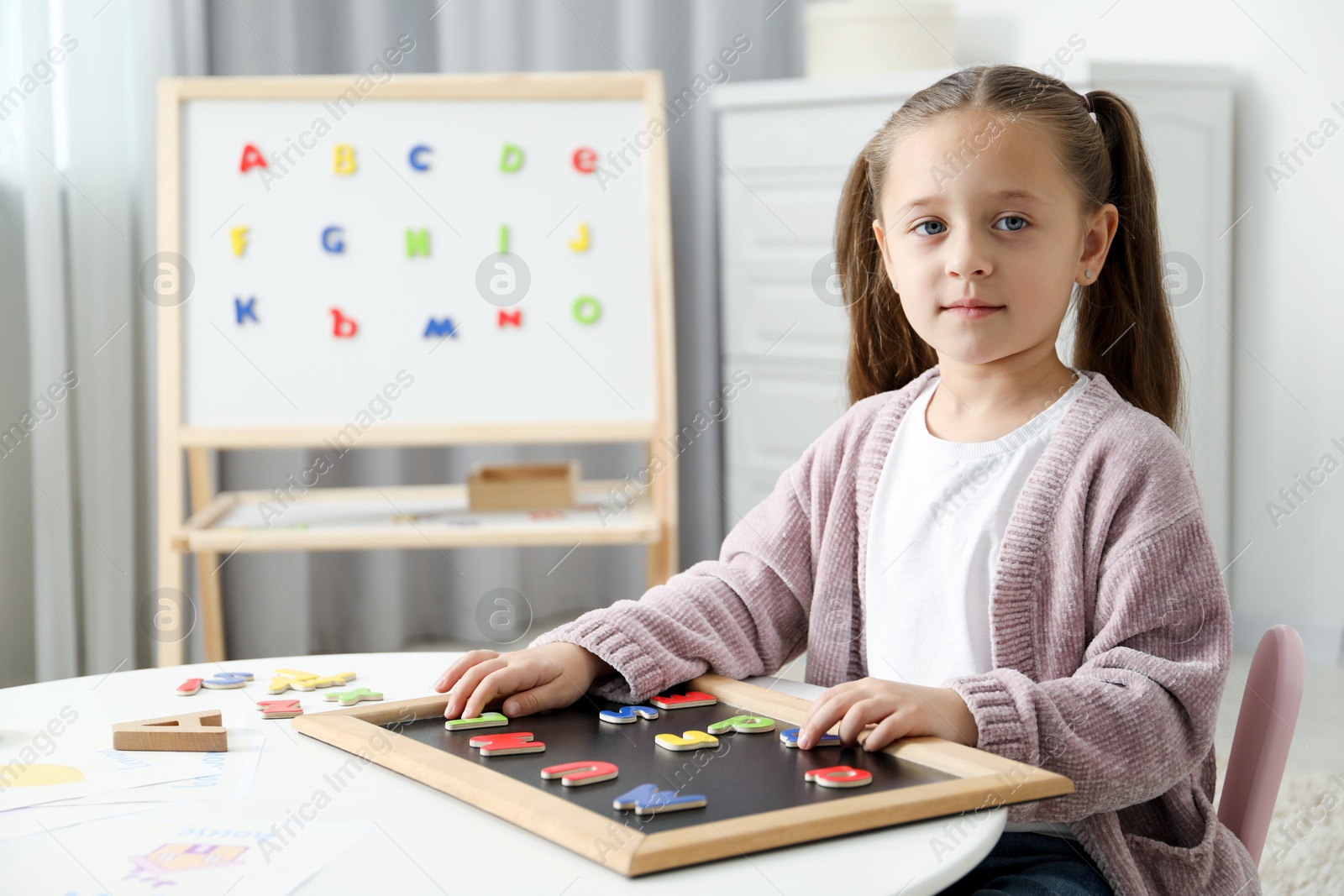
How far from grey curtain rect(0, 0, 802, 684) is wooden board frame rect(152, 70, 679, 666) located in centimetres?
22

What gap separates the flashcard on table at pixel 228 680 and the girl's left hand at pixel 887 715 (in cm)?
40

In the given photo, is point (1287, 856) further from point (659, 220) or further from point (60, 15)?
point (60, 15)

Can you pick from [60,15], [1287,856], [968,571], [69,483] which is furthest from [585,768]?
[60,15]

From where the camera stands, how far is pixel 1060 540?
832mm

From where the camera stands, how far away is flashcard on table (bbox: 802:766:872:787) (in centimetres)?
62

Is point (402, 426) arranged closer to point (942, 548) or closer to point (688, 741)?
Result: point (942, 548)

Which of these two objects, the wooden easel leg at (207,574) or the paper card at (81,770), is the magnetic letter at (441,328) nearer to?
the wooden easel leg at (207,574)

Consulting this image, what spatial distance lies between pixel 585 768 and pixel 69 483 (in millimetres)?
1906

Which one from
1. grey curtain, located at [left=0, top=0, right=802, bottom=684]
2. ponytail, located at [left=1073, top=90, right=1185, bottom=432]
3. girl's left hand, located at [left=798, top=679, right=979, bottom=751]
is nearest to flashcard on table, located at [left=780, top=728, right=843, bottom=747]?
girl's left hand, located at [left=798, top=679, right=979, bottom=751]

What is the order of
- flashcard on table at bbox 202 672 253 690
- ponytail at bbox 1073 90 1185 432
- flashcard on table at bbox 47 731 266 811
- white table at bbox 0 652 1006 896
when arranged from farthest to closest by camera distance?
ponytail at bbox 1073 90 1185 432, flashcard on table at bbox 202 672 253 690, flashcard on table at bbox 47 731 266 811, white table at bbox 0 652 1006 896

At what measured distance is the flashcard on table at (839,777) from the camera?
0.62 meters

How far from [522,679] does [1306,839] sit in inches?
50.6

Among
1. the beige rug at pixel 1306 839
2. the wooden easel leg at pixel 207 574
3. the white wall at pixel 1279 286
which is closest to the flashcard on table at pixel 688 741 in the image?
the beige rug at pixel 1306 839

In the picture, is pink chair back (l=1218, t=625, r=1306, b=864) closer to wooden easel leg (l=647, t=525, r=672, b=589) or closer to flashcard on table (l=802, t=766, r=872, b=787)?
flashcard on table (l=802, t=766, r=872, b=787)
